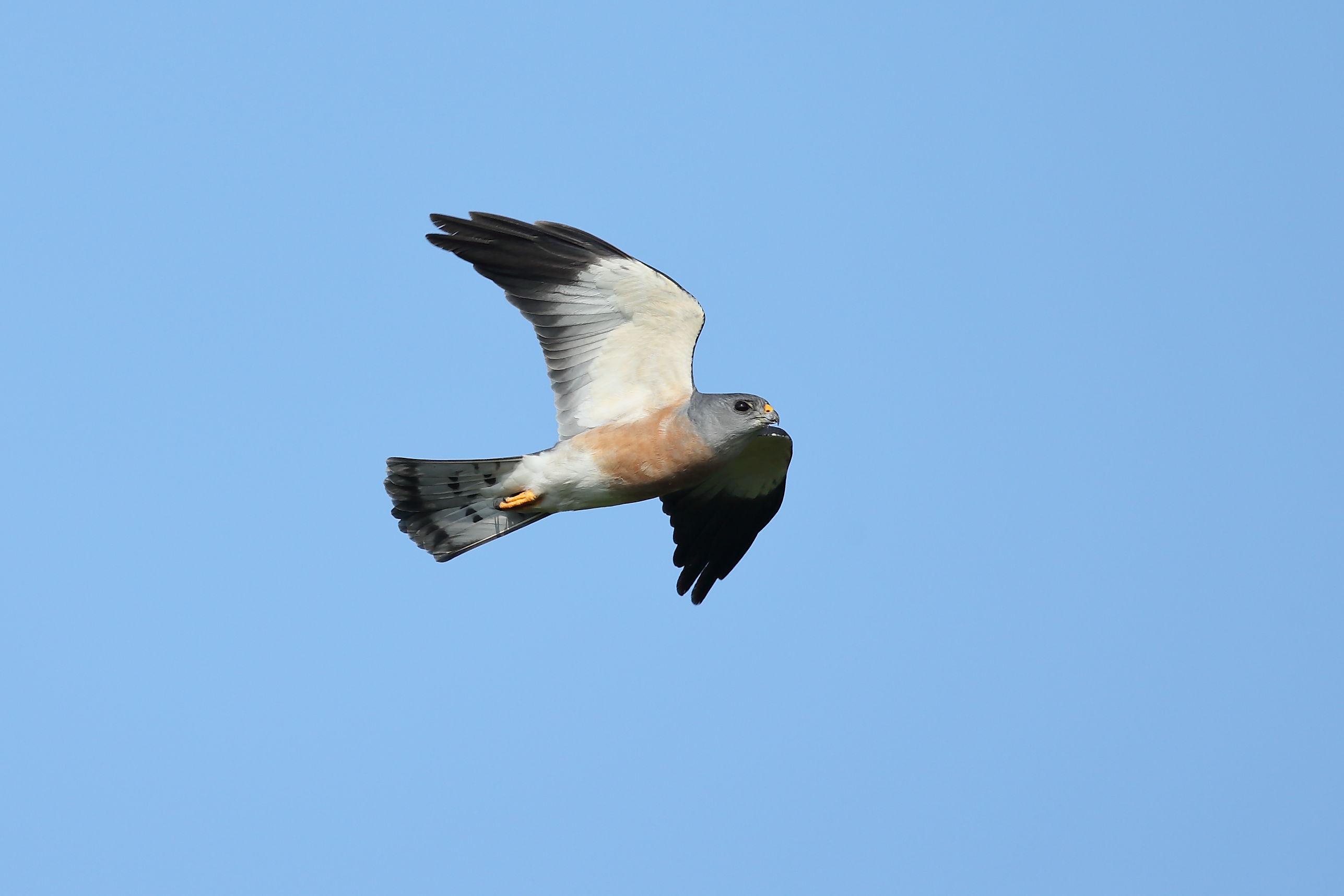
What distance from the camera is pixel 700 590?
13.2 m

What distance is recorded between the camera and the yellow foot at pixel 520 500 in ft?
38.8

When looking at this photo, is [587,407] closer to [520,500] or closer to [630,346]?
[630,346]

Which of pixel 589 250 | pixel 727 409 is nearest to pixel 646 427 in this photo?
pixel 727 409

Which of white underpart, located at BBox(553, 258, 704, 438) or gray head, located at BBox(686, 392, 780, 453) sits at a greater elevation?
white underpart, located at BBox(553, 258, 704, 438)

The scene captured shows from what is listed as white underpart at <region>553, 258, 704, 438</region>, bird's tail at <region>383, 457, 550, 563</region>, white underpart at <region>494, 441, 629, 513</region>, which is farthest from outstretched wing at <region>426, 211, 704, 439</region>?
bird's tail at <region>383, 457, 550, 563</region>

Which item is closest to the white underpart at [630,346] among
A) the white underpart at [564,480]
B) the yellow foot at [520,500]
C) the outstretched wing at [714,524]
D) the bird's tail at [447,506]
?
the white underpart at [564,480]

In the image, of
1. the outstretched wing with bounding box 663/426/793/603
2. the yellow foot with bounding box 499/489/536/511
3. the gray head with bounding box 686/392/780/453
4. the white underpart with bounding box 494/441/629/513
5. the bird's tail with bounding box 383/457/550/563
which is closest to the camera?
the gray head with bounding box 686/392/780/453

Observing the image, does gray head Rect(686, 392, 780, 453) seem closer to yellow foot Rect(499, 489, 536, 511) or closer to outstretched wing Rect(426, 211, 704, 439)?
outstretched wing Rect(426, 211, 704, 439)

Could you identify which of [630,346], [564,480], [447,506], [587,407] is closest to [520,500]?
[564,480]

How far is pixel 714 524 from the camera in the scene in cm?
1316

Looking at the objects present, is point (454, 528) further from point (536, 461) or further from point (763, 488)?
point (763, 488)

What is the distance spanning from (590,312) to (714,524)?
2569mm

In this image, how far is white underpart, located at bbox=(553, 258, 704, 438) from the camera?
11.4m

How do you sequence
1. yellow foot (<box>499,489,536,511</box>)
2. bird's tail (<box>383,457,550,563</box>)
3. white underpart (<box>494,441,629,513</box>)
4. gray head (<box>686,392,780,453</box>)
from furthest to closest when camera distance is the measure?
bird's tail (<box>383,457,550,563</box>)
yellow foot (<box>499,489,536,511</box>)
white underpart (<box>494,441,629,513</box>)
gray head (<box>686,392,780,453</box>)
